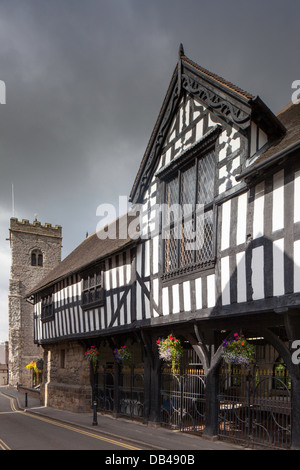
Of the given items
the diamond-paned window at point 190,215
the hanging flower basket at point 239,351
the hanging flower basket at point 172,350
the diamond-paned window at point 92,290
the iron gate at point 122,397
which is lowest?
the iron gate at point 122,397

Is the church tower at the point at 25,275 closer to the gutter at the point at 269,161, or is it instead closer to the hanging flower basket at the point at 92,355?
the hanging flower basket at the point at 92,355

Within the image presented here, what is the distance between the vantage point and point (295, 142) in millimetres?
6812

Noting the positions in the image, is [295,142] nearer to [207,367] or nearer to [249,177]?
[249,177]

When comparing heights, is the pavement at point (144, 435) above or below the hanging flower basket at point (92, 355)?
below

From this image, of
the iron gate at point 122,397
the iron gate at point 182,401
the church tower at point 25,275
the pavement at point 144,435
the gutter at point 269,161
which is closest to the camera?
the gutter at point 269,161

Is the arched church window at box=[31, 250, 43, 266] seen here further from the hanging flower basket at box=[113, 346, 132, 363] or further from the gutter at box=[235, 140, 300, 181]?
the gutter at box=[235, 140, 300, 181]

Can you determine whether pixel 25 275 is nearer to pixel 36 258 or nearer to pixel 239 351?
pixel 36 258

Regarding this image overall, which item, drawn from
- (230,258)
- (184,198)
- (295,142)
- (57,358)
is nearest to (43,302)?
(57,358)

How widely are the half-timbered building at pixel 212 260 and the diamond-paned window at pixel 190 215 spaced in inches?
1.1

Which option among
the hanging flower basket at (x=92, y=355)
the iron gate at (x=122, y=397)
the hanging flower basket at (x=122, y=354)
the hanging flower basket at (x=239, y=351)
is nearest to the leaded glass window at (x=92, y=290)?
the hanging flower basket at (x=92, y=355)

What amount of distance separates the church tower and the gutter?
110 feet

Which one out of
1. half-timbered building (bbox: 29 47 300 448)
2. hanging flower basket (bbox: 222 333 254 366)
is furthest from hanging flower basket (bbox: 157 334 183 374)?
hanging flower basket (bbox: 222 333 254 366)

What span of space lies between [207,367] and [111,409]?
249 inches

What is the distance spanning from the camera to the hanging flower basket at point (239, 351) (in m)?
8.02
